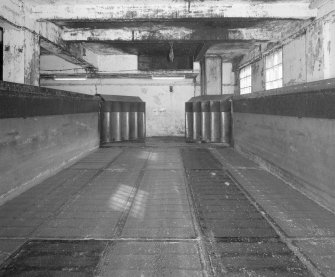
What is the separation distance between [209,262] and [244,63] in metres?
9.24

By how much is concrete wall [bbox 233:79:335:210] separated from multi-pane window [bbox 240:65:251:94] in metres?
4.70

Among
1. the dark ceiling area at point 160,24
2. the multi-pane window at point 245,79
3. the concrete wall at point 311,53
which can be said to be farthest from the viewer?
the multi-pane window at point 245,79

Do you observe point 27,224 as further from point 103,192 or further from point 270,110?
point 270,110

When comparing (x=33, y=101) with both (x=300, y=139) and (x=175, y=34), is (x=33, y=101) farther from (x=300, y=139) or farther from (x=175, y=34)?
(x=175, y=34)

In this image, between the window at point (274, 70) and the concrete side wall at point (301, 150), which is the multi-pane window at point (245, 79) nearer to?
the window at point (274, 70)

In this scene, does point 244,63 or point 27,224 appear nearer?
point 27,224

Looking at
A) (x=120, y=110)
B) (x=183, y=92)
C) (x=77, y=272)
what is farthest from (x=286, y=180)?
(x=183, y=92)

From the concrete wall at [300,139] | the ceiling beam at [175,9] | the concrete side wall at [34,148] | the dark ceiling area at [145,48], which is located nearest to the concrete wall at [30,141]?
the concrete side wall at [34,148]

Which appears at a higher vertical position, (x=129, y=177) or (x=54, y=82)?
(x=54, y=82)

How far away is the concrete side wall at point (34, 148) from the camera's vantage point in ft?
10.8

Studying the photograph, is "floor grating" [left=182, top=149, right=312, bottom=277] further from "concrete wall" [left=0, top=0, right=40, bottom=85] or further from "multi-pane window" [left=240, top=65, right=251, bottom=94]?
"multi-pane window" [left=240, top=65, right=251, bottom=94]

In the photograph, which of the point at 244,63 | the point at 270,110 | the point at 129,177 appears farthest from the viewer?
the point at 244,63

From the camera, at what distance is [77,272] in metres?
1.84

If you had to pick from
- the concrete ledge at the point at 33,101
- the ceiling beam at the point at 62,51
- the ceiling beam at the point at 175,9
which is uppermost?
the ceiling beam at the point at 175,9
